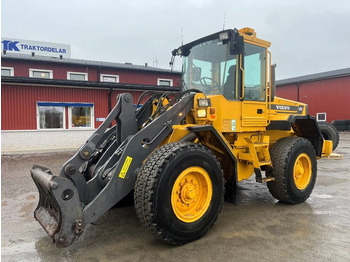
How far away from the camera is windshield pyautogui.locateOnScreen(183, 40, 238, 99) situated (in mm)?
4297

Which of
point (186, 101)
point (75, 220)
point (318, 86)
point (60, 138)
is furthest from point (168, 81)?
point (75, 220)

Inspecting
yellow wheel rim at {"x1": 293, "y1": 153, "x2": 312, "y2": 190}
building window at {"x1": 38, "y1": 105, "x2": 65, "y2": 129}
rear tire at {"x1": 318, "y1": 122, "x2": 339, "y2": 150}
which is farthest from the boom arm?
building window at {"x1": 38, "y1": 105, "x2": 65, "y2": 129}

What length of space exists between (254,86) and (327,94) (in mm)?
22511

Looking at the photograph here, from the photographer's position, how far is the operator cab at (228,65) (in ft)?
14.0

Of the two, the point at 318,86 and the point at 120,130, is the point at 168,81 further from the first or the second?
the point at 120,130

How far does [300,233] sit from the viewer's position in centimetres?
371

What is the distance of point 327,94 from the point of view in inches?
934

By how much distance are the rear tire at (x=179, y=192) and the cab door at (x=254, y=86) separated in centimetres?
128

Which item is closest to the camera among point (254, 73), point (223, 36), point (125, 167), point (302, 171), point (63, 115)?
point (125, 167)

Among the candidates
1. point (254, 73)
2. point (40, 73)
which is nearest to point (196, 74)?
point (254, 73)

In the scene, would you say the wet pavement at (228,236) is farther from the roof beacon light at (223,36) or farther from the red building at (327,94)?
the red building at (327,94)

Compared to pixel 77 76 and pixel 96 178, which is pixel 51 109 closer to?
pixel 77 76

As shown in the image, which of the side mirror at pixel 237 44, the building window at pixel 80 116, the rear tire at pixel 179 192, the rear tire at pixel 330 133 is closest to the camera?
the rear tire at pixel 179 192

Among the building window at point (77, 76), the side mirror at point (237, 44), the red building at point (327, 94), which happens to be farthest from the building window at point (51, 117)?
the red building at point (327, 94)
